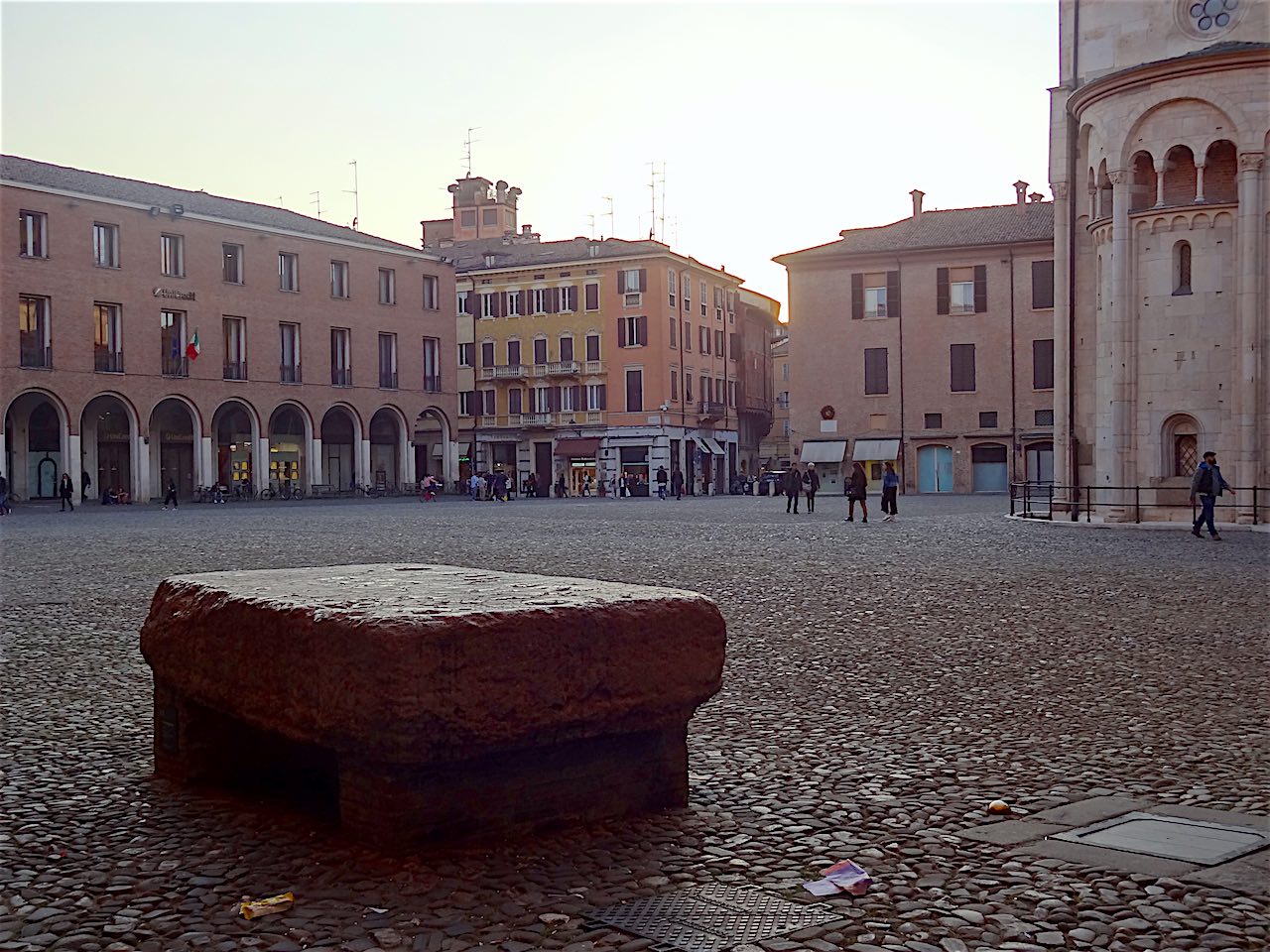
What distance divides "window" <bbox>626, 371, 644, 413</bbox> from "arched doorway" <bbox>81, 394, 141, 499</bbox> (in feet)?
86.0

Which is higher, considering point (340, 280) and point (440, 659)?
point (340, 280)

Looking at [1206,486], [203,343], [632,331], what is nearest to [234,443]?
[203,343]

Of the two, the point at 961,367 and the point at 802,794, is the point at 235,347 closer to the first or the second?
the point at 961,367

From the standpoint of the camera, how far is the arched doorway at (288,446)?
58.4m

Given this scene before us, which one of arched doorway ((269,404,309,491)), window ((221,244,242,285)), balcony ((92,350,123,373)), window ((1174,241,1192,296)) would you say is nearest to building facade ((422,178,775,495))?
arched doorway ((269,404,309,491))

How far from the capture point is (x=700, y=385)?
3034 inches

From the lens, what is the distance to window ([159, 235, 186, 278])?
174 feet

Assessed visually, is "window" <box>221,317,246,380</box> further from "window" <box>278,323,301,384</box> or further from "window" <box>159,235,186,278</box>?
"window" <box>159,235,186,278</box>

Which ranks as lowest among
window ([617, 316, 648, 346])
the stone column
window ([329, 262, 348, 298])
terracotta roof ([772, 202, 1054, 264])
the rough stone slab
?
the rough stone slab

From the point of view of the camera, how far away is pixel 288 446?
5938cm

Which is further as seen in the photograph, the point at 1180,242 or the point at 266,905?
the point at 1180,242

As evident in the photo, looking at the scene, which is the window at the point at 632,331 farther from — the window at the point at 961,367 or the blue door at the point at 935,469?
the window at the point at 961,367

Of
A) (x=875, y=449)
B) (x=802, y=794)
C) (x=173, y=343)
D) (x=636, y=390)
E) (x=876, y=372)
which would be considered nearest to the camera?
(x=802, y=794)

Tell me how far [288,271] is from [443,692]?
56.8 m
